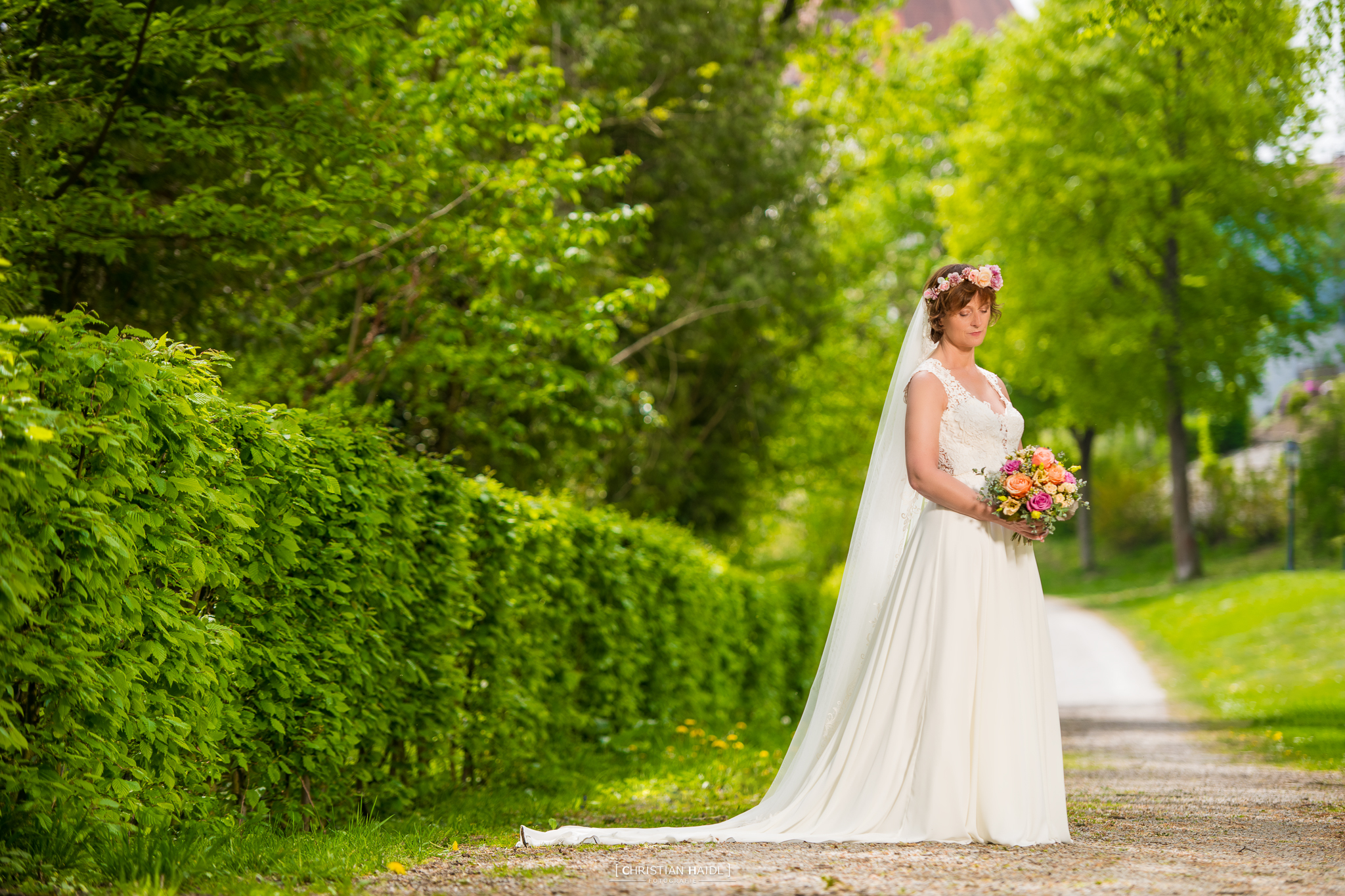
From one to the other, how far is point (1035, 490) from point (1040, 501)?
0.08 metres


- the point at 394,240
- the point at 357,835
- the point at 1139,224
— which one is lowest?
the point at 357,835

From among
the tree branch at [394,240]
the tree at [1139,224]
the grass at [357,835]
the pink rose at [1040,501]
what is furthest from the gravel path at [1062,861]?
the tree at [1139,224]

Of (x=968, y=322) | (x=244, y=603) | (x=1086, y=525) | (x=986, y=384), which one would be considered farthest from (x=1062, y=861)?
(x=1086, y=525)

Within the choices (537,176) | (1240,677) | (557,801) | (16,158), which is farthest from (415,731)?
(1240,677)

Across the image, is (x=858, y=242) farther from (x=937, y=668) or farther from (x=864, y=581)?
(x=937, y=668)

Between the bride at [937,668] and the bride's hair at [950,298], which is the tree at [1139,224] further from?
the bride at [937,668]

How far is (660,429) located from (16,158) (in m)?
12.2

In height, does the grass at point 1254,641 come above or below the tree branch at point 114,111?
below

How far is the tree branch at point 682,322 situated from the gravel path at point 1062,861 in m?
9.49

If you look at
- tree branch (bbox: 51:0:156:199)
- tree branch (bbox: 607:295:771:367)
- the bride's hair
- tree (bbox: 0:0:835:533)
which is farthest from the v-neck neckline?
tree branch (bbox: 607:295:771:367)

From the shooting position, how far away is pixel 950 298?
239 inches

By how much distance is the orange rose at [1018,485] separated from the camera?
5.50 metres

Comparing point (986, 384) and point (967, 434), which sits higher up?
point (986, 384)

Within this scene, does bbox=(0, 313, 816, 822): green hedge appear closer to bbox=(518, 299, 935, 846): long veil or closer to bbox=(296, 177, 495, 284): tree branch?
bbox=(518, 299, 935, 846): long veil
